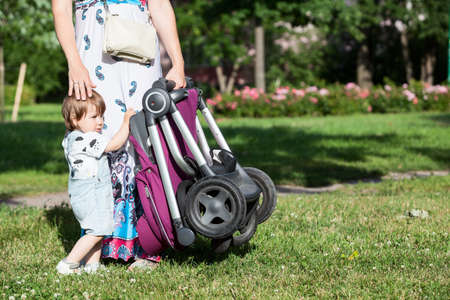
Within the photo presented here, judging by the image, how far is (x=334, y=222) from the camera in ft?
15.8

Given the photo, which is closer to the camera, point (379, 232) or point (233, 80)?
point (379, 232)

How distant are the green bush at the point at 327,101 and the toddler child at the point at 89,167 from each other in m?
13.9

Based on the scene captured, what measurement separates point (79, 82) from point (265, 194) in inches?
45.6

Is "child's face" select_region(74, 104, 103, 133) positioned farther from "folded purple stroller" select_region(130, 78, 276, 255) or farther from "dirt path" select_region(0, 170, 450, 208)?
"dirt path" select_region(0, 170, 450, 208)

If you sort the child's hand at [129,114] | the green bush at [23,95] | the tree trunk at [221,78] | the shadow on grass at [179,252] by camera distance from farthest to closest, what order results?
the green bush at [23,95] < the tree trunk at [221,78] < the shadow on grass at [179,252] < the child's hand at [129,114]

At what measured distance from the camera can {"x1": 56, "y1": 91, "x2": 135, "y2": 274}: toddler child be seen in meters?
3.43

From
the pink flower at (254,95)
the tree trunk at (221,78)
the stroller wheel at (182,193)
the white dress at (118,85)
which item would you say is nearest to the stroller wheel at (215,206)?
the stroller wheel at (182,193)

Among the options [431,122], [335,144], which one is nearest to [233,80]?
[431,122]

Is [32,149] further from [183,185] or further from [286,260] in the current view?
[183,185]

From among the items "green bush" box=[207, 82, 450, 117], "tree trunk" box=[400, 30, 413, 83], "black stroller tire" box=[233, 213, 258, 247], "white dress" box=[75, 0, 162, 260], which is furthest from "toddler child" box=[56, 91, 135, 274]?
"tree trunk" box=[400, 30, 413, 83]

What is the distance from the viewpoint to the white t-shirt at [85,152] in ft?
11.2

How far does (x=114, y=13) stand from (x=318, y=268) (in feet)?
5.81

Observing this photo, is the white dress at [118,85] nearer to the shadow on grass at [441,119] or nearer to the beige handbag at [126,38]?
the beige handbag at [126,38]

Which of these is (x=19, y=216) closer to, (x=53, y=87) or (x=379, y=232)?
(x=379, y=232)
